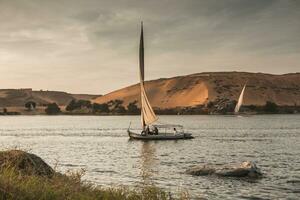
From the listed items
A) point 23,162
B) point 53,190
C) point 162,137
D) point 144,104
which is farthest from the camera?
point 144,104

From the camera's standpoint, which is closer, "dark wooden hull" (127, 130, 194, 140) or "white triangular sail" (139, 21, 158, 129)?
"dark wooden hull" (127, 130, 194, 140)

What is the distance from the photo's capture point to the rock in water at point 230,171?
30052 millimetres

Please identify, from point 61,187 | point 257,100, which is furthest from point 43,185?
point 257,100

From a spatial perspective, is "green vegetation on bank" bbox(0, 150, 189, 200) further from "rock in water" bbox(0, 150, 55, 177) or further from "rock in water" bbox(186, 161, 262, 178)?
"rock in water" bbox(186, 161, 262, 178)

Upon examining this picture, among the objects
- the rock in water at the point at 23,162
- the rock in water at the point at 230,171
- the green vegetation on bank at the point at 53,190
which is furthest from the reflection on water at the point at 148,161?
the green vegetation on bank at the point at 53,190

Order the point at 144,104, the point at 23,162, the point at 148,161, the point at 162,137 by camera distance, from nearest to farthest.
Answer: the point at 23,162
the point at 148,161
the point at 162,137
the point at 144,104

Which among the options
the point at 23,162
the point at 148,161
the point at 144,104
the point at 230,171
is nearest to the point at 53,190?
the point at 23,162

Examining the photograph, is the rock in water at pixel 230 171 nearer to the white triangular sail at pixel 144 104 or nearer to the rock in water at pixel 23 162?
the rock in water at pixel 23 162

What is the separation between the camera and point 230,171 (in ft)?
98.9

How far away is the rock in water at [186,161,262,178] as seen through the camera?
30.1 meters

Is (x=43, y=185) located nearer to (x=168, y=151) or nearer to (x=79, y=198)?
(x=79, y=198)

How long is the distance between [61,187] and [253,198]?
13025mm

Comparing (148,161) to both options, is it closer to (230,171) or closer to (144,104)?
(230,171)

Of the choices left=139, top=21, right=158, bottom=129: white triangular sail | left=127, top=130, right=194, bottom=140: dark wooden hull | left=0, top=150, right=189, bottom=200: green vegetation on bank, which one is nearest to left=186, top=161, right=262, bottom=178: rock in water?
left=0, top=150, right=189, bottom=200: green vegetation on bank
